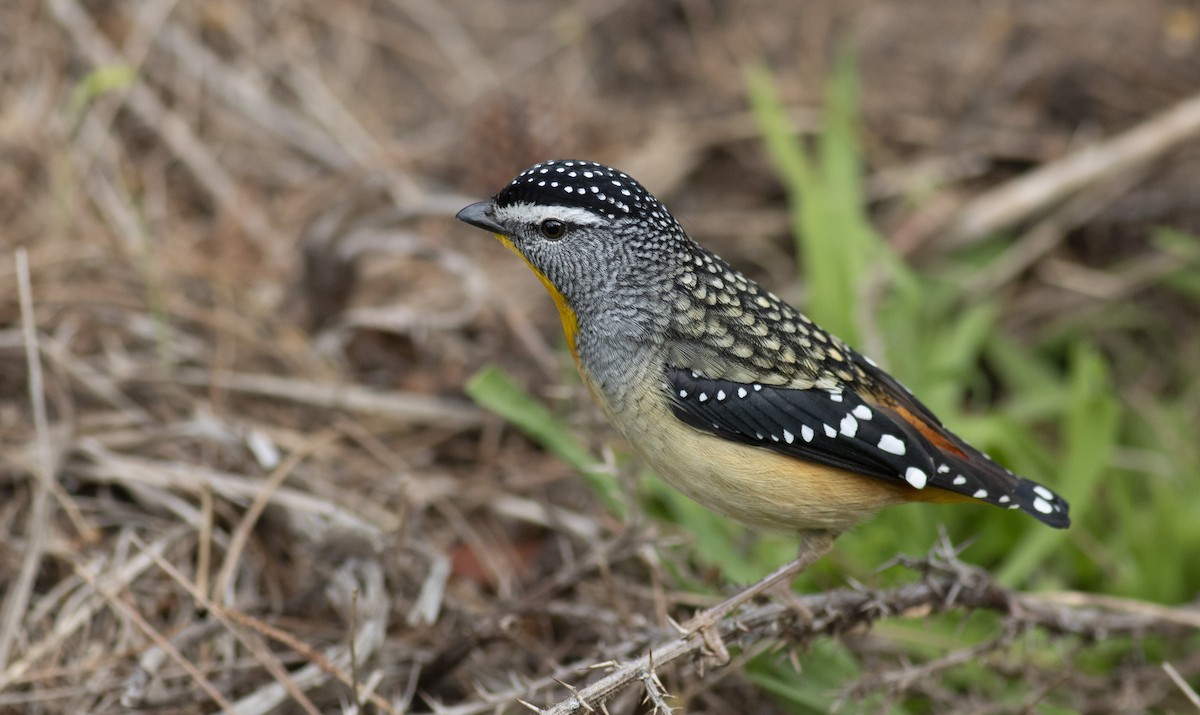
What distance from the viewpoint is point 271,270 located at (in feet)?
20.6

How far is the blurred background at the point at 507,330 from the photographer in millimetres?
4164

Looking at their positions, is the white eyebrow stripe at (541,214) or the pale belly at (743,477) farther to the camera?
the white eyebrow stripe at (541,214)

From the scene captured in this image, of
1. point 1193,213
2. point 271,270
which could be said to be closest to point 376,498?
point 271,270

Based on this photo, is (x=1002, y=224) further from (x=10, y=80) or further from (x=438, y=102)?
(x=10, y=80)

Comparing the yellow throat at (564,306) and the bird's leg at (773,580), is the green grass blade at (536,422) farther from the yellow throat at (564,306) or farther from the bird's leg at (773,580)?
the bird's leg at (773,580)

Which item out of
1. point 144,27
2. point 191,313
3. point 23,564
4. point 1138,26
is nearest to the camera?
point 23,564

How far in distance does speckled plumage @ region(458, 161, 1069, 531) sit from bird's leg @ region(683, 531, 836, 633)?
0.26 ft

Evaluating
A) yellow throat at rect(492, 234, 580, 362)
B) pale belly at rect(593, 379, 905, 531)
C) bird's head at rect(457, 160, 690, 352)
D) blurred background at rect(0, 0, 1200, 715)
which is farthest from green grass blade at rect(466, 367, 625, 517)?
pale belly at rect(593, 379, 905, 531)

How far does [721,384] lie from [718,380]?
0.02 metres

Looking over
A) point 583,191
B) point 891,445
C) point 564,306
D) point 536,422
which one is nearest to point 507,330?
point 536,422

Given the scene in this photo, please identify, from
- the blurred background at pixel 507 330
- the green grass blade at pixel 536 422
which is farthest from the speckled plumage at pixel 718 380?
the green grass blade at pixel 536 422

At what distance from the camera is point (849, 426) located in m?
3.50

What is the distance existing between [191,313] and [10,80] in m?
2.05

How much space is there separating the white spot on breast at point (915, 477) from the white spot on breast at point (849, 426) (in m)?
0.18
